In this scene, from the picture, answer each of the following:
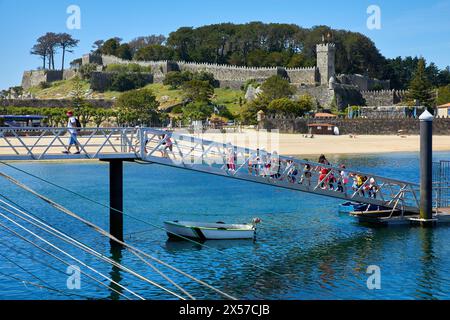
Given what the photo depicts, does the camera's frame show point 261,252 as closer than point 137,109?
Yes

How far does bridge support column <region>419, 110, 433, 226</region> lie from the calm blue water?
0.94m

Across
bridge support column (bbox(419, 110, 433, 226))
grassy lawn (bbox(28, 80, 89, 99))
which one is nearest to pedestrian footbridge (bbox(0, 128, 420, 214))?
bridge support column (bbox(419, 110, 433, 226))

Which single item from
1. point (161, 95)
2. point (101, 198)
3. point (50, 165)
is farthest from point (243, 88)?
point (101, 198)

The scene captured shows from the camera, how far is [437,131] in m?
101

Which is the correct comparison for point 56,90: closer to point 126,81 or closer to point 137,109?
point 126,81

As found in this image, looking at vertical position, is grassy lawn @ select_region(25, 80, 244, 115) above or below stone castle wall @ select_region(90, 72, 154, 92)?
below

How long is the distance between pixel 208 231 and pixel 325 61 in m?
114

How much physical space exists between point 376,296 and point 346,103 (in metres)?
113

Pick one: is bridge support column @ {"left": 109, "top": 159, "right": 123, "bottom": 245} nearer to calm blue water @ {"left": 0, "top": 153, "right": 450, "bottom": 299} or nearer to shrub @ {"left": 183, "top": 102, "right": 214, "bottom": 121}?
calm blue water @ {"left": 0, "top": 153, "right": 450, "bottom": 299}

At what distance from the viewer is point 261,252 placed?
25469 millimetres

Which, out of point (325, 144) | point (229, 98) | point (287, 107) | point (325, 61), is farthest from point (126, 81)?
point (325, 144)

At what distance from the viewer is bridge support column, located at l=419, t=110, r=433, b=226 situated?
1105 inches

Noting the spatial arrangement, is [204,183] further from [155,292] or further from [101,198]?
[155,292]

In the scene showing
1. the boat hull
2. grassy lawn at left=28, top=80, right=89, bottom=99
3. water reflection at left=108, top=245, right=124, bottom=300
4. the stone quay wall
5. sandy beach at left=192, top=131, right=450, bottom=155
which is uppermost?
grassy lawn at left=28, top=80, right=89, bottom=99
